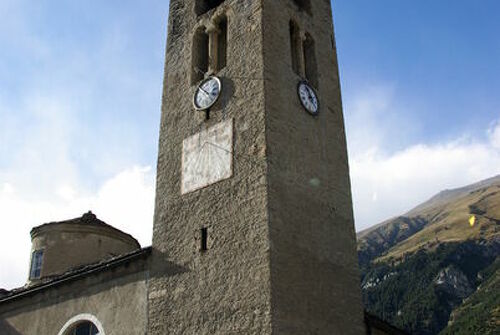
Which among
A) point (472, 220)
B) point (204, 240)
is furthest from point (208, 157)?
point (472, 220)

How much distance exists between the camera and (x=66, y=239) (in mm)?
22453

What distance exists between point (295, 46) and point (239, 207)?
603cm

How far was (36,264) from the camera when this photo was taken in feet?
73.9

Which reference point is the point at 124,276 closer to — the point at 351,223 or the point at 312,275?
the point at 312,275

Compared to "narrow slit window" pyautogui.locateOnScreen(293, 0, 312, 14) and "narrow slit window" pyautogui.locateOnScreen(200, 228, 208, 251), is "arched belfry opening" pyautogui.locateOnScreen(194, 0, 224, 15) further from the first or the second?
"narrow slit window" pyautogui.locateOnScreen(200, 228, 208, 251)

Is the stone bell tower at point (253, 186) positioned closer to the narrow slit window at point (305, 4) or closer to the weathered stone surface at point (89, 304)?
the weathered stone surface at point (89, 304)

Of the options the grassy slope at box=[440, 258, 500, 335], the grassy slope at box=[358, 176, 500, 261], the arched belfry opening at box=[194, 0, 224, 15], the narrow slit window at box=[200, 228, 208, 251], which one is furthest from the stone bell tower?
the grassy slope at box=[358, 176, 500, 261]

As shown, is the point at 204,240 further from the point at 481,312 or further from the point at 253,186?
the point at 481,312

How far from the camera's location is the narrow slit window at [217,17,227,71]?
16.1 m

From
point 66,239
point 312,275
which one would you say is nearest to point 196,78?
point 312,275

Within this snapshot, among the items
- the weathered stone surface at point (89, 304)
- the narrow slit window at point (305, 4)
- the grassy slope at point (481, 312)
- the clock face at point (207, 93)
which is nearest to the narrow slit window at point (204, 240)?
the weathered stone surface at point (89, 304)

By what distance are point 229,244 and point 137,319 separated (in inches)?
132

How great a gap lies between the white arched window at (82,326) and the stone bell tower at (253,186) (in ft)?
7.07

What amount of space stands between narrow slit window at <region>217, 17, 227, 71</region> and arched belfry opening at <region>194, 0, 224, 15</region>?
49.5 inches
